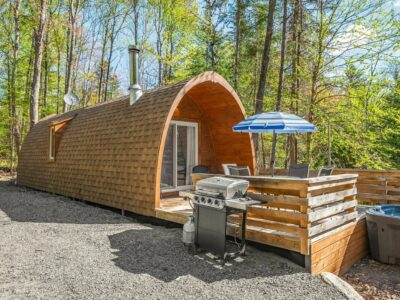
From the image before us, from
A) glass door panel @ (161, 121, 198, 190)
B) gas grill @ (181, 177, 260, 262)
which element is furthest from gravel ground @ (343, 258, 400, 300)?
glass door panel @ (161, 121, 198, 190)

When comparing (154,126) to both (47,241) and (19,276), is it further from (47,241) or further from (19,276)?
(19,276)

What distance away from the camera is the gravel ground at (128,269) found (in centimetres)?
301

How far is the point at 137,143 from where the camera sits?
6.15 meters

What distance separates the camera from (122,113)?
7.20 meters

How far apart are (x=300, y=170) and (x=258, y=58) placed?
31.5ft

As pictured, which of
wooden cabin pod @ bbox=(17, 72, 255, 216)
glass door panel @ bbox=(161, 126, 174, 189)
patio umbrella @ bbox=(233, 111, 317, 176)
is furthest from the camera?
glass door panel @ bbox=(161, 126, 174, 189)

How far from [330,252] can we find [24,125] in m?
19.6

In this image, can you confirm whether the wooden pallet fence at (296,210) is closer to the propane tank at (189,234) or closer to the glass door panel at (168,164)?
the propane tank at (189,234)

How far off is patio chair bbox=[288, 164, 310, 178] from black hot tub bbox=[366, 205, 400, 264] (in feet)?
4.67

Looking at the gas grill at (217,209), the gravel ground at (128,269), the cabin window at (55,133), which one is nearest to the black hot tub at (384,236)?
the gravel ground at (128,269)

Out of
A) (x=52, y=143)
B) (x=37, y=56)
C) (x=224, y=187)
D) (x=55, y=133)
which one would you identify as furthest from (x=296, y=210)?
(x=37, y=56)

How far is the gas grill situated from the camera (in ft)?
12.1

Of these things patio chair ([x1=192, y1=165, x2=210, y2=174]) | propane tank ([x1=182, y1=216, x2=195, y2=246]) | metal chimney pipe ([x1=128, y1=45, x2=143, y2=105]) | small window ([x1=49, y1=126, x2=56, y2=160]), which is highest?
metal chimney pipe ([x1=128, y1=45, x2=143, y2=105])

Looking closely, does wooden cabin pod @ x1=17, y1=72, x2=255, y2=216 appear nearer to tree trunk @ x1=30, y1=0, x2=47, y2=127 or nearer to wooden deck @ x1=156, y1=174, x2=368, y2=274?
wooden deck @ x1=156, y1=174, x2=368, y2=274
